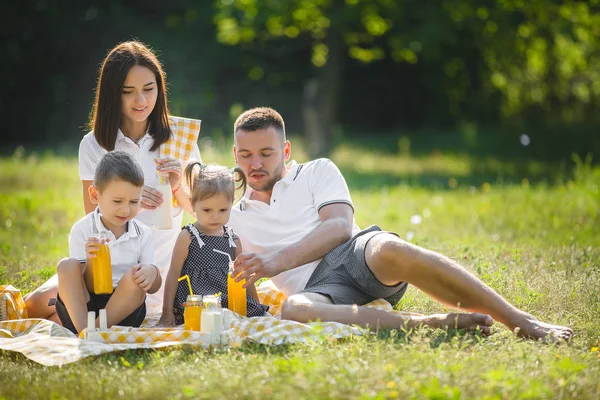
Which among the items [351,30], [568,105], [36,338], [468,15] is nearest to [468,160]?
[468,15]

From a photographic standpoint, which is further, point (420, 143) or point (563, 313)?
point (420, 143)

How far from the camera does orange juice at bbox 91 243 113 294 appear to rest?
4082 mm

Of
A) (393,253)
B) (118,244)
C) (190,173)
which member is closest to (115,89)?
(190,173)

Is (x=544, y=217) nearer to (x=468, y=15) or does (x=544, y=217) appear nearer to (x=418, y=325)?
(x=418, y=325)

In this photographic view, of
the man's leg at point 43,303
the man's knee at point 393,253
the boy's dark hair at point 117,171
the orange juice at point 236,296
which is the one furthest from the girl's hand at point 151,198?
the man's knee at point 393,253

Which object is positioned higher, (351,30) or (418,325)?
(351,30)

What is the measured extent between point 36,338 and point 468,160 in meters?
11.8

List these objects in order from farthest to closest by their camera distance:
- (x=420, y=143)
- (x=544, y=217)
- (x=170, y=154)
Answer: (x=420, y=143)
(x=544, y=217)
(x=170, y=154)

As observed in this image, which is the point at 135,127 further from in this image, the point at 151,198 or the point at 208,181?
the point at 208,181

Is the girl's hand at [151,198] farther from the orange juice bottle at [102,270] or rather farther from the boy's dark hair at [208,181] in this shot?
the orange juice bottle at [102,270]

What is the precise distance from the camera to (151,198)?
A: 4625mm

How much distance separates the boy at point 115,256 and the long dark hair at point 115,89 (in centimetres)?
57

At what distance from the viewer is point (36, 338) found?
4.09m

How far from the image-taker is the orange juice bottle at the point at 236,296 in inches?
175
